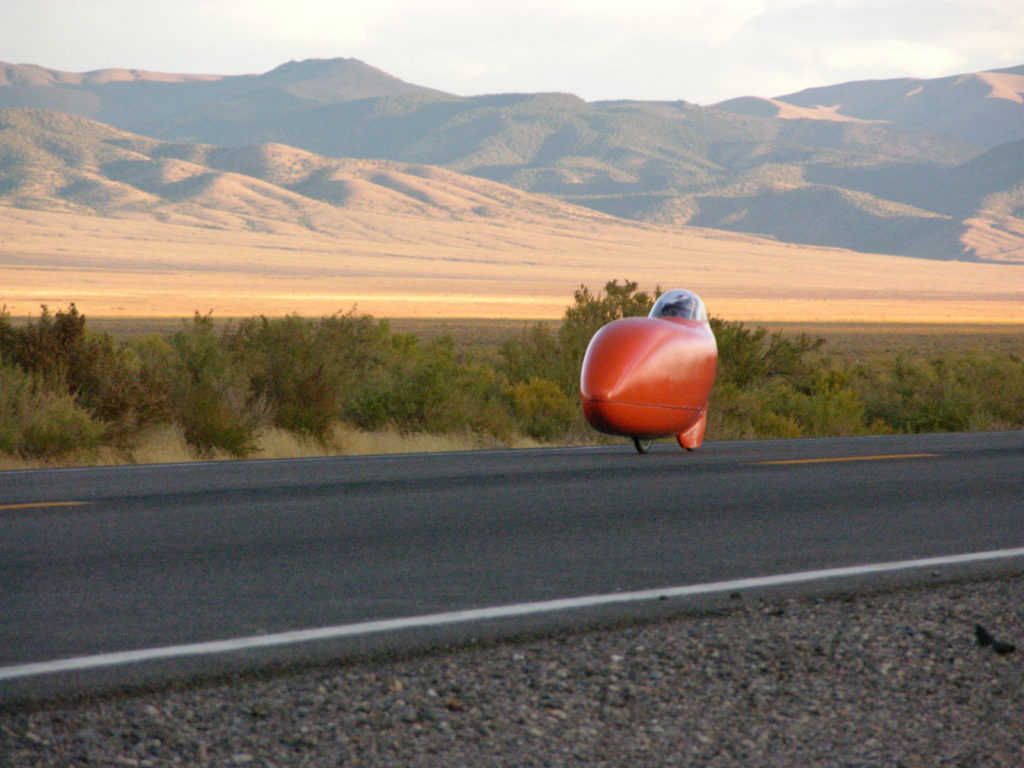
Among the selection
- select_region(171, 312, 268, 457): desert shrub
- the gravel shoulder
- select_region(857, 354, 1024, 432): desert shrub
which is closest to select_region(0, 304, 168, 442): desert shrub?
select_region(171, 312, 268, 457): desert shrub

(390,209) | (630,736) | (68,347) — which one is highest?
(390,209)

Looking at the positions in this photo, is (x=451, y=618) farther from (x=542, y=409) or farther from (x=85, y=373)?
(x=542, y=409)

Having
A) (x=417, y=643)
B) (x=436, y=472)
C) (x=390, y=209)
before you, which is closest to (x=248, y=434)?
(x=436, y=472)

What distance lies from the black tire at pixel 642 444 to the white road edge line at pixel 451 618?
239 inches

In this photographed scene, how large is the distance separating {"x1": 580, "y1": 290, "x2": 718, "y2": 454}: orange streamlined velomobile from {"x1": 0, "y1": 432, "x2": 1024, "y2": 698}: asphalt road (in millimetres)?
462

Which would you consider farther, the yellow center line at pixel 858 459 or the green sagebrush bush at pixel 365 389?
the green sagebrush bush at pixel 365 389

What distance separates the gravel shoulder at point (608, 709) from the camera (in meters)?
4.48

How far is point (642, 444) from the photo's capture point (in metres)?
14.2

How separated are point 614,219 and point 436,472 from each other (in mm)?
183204

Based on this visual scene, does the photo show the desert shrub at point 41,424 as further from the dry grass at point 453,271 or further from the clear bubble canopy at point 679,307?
the dry grass at point 453,271

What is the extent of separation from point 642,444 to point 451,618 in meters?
8.29

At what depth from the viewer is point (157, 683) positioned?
5.09m

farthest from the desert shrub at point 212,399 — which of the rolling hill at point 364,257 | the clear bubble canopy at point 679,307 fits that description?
the rolling hill at point 364,257

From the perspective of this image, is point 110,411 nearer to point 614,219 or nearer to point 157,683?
point 157,683
